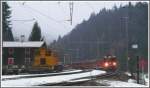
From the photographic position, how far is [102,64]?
52.0 feet

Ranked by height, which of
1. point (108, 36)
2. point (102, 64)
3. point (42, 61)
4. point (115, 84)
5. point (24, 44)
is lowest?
point (115, 84)

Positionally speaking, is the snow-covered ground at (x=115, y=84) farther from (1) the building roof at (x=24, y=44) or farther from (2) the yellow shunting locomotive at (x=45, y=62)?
(1) the building roof at (x=24, y=44)

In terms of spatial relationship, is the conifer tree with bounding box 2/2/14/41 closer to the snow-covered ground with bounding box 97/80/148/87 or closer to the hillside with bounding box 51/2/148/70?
the hillside with bounding box 51/2/148/70

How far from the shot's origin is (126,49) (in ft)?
54.2

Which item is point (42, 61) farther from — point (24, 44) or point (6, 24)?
point (6, 24)

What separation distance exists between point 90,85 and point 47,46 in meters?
3.50

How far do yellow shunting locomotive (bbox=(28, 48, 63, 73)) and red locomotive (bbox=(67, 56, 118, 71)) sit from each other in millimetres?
553

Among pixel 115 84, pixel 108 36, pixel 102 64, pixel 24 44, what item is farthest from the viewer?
pixel 108 36

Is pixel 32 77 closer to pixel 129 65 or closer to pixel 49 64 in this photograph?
pixel 49 64

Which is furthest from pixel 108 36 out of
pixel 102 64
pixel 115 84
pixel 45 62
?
pixel 115 84

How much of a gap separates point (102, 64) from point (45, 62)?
2.37m

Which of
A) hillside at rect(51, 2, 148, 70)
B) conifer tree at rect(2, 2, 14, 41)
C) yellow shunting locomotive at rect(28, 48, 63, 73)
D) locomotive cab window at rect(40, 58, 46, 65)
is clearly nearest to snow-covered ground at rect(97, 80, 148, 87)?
hillside at rect(51, 2, 148, 70)

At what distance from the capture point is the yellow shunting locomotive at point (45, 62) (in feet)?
49.6

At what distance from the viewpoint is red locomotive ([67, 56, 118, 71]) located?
15.3 m
